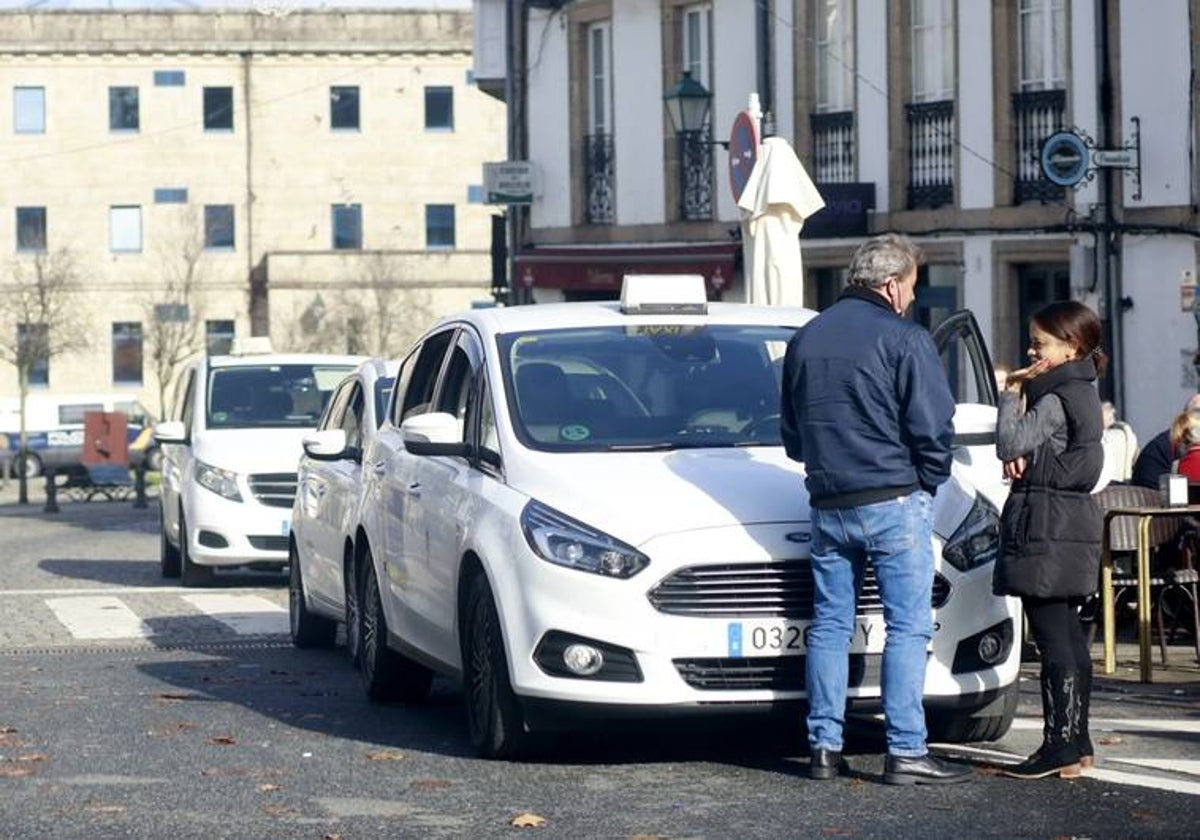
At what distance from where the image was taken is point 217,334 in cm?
7550

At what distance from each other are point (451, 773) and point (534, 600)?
0.70 metres

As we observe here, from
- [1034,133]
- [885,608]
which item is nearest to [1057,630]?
[885,608]

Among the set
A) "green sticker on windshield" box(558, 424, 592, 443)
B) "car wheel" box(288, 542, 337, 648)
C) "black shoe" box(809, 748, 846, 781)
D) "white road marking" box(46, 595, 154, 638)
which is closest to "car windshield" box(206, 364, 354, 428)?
"white road marking" box(46, 595, 154, 638)

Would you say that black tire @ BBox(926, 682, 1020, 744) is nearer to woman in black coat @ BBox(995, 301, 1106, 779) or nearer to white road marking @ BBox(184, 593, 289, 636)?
woman in black coat @ BBox(995, 301, 1106, 779)

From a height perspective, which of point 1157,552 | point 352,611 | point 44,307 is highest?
point 44,307

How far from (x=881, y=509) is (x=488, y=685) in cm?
Result: 157

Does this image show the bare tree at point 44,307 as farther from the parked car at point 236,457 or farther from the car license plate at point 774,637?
the car license plate at point 774,637

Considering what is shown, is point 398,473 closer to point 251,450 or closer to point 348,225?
point 251,450

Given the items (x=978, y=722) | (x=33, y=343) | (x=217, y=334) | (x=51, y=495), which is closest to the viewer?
(x=978, y=722)

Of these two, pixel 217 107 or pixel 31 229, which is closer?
pixel 31 229

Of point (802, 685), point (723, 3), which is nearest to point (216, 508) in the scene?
point (802, 685)

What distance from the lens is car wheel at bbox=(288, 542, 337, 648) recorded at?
15141mm

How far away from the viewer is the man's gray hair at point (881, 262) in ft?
30.7

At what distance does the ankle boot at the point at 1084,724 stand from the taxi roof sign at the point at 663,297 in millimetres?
2384
